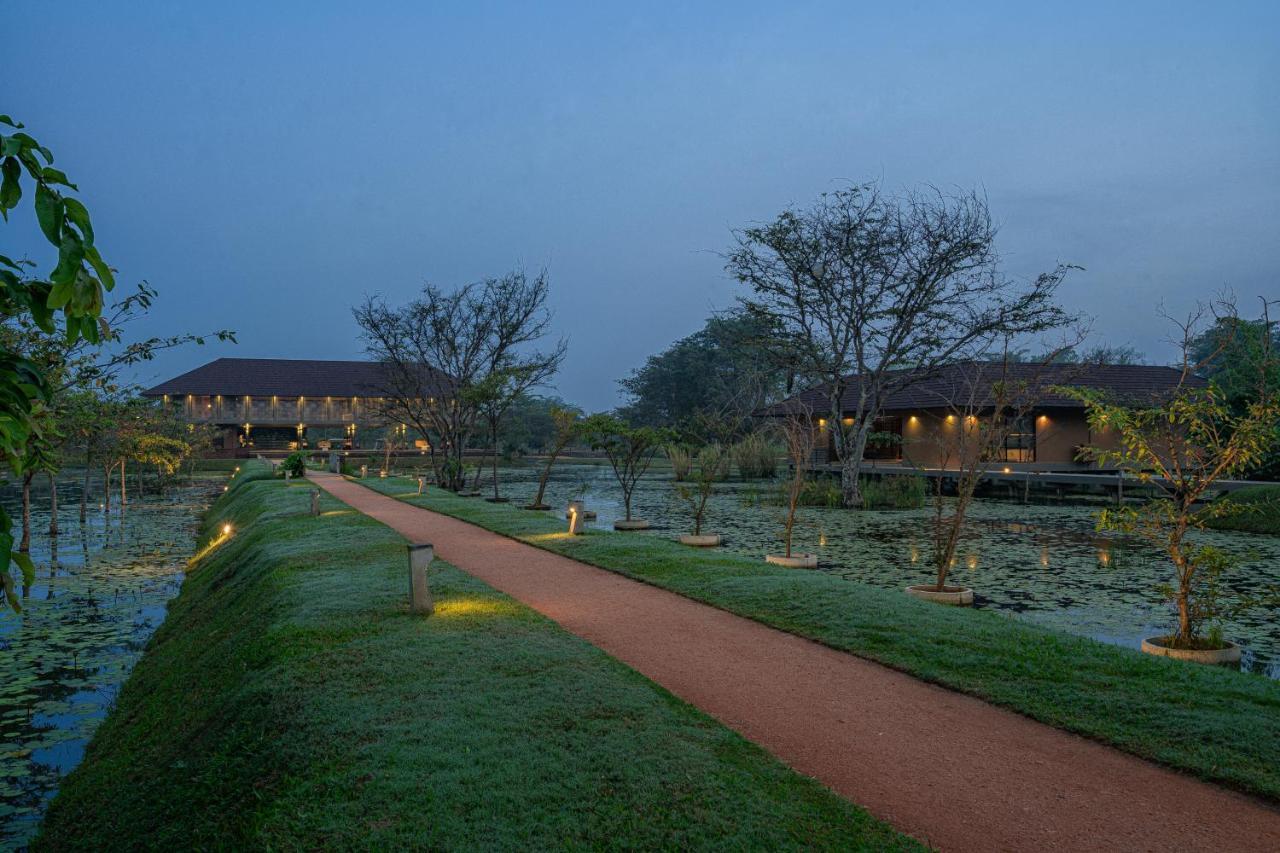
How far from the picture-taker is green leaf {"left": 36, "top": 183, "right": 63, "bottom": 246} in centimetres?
165

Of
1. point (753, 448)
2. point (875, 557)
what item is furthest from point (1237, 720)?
point (753, 448)

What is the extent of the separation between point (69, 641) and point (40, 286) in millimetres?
10317

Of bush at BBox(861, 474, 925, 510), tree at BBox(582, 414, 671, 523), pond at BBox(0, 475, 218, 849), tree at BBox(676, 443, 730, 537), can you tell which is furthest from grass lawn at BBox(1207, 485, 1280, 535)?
pond at BBox(0, 475, 218, 849)

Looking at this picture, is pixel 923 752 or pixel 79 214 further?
pixel 923 752

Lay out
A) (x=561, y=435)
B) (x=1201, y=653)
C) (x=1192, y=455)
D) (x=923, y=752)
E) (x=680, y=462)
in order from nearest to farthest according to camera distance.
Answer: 1. (x=923, y=752)
2. (x=1201, y=653)
3. (x=1192, y=455)
4. (x=561, y=435)
5. (x=680, y=462)

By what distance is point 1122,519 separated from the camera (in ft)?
28.0

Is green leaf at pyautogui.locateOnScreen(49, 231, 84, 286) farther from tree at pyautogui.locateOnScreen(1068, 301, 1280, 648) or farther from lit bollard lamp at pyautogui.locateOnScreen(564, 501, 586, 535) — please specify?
lit bollard lamp at pyautogui.locateOnScreen(564, 501, 586, 535)

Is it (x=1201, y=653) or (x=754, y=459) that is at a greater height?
(x=754, y=459)

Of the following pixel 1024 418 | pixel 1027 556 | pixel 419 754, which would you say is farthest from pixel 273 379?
pixel 419 754

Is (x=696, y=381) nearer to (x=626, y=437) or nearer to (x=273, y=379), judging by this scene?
(x=273, y=379)

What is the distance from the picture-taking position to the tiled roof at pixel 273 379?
56.3m

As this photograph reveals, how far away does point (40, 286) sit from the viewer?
1993mm

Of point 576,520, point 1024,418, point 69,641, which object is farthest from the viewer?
point 1024,418

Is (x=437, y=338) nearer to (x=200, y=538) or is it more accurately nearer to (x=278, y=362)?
(x=200, y=538)
